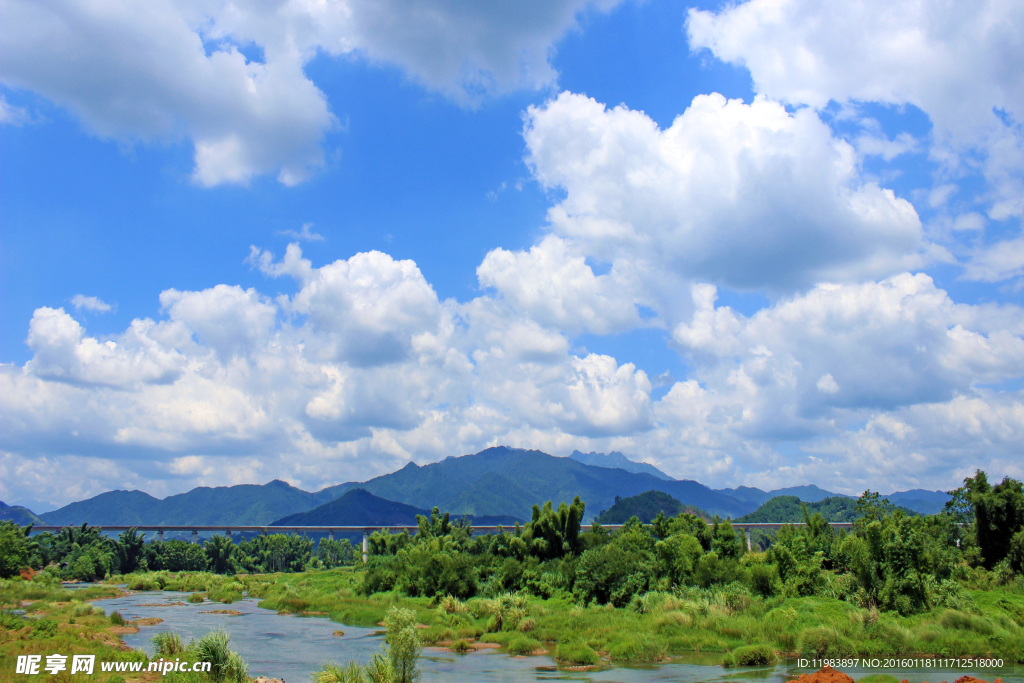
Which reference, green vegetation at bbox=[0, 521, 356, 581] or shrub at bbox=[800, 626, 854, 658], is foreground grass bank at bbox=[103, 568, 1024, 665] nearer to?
shrub at bbox=[800, 626, 854, 658]

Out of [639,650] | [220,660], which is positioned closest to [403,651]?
[220,660]

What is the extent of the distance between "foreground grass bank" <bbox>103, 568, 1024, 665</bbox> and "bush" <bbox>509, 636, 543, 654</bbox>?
69 millimetres

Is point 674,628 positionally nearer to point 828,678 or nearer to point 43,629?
point 828,678

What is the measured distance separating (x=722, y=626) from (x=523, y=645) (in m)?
11.6

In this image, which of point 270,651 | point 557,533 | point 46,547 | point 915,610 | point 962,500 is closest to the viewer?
point 915,610

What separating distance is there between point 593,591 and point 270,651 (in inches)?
942

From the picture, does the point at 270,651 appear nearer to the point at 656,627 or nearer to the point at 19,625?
the point at 19,625

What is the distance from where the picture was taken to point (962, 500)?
2169 inches

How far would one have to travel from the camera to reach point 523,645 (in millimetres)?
36938

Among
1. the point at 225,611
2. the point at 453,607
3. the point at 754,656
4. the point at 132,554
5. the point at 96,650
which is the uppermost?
the point at 96,650

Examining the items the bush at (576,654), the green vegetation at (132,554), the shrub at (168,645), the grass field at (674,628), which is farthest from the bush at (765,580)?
the green vegetation at (132,554)

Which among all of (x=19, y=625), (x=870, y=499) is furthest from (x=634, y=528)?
(x=19, y=625)

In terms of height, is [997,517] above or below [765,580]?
above

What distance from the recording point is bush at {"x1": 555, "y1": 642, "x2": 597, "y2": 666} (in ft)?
107
